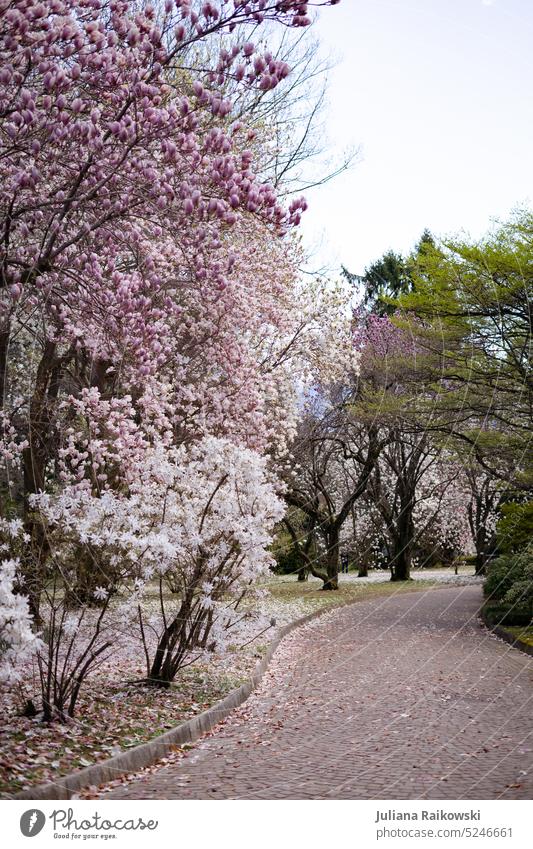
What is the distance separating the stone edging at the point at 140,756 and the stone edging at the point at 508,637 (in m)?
4.56

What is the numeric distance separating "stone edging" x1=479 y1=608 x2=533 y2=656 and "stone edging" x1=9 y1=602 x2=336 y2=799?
4561mm

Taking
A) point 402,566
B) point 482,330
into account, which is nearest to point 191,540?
point 482,330

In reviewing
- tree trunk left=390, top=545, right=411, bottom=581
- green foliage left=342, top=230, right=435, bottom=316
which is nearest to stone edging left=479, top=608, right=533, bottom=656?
tree trunk left=390, top=545, right=411, bottom=581

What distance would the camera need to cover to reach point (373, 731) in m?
6.46

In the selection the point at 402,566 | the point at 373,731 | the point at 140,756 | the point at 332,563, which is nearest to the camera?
the point at 140,756

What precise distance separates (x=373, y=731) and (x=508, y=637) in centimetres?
703

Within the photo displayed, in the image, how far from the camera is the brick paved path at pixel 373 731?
4773mm

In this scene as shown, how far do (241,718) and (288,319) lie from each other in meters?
9.34

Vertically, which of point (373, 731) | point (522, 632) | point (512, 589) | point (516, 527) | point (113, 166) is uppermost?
point (113, 166)

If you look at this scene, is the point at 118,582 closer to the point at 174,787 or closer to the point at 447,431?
the point at 174,787

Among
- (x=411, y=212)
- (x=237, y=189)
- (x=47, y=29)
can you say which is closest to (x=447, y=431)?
(x=411, y=212)

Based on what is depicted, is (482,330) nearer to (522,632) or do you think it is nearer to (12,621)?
(522,632)

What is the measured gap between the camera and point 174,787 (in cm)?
482

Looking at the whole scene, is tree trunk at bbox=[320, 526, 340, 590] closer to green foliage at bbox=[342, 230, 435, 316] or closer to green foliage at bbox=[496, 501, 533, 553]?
green foliage at bbox=[496, 501, 533, 553]
